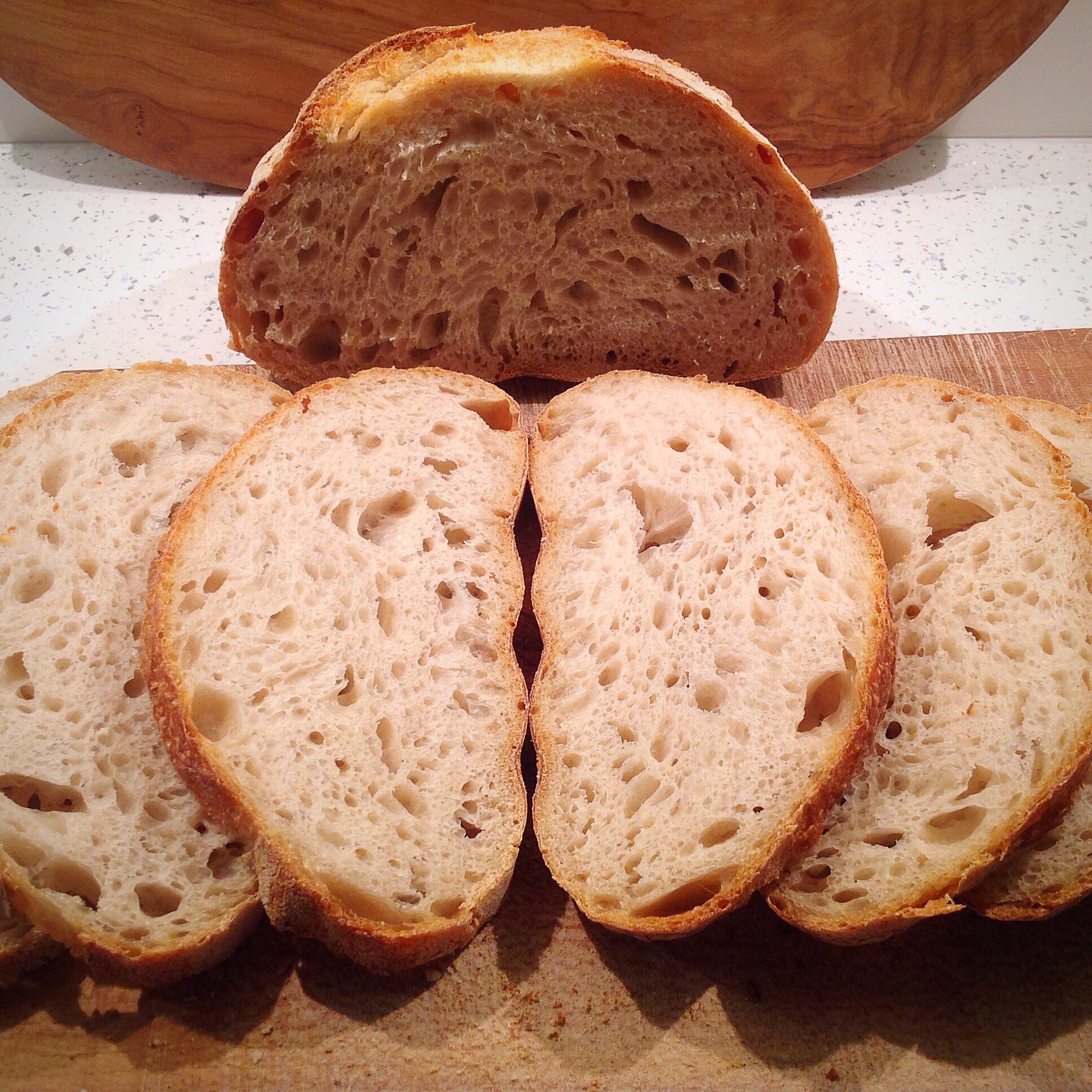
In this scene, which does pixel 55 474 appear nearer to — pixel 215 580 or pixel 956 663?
pixel 215 580

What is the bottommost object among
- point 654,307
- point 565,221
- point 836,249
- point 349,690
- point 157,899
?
point 157,899

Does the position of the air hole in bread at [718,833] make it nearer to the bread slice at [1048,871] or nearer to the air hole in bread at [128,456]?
the bread slice at [1048,871]

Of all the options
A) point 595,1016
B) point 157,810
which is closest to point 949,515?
point 595,1016

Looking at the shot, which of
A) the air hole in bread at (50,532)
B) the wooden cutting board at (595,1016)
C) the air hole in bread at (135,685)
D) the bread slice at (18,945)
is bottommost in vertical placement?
the wooden cutting board at (595,1016)

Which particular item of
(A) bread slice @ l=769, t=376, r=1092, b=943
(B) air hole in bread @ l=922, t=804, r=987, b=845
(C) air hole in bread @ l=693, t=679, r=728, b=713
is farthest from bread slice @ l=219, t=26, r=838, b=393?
(B) air hole in bread @ l=922, t=804, r=987, b=845

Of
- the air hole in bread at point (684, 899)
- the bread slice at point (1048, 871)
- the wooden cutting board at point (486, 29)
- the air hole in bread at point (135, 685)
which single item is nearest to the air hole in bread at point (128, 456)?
the air hole in bread at point (135, 685)

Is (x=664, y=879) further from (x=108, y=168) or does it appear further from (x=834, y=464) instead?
(x=108, y=168)
